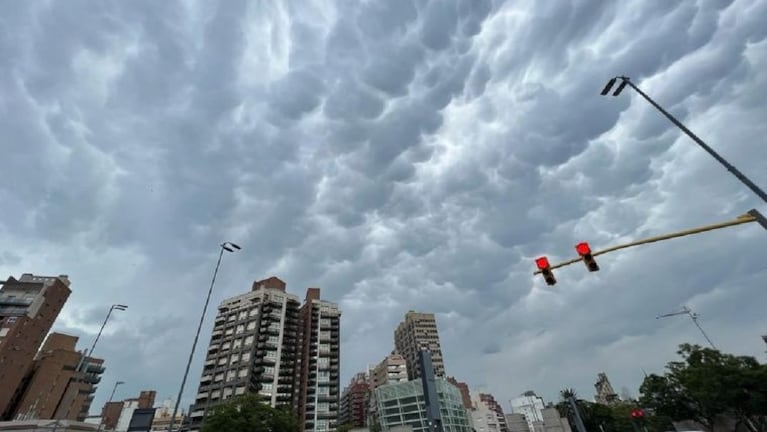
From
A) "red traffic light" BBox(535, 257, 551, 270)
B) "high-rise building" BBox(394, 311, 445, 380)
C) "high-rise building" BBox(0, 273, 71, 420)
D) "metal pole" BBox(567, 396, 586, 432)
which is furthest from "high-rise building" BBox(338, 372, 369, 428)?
"red traffic light" BBox(535, 257, 551, 270)

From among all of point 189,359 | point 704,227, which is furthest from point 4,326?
point 704,227

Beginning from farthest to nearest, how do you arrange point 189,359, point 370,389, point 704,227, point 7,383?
point 370,389, point 7,383, point 189,359, point 704,227

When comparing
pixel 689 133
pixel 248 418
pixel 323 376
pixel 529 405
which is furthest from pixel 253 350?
pixel 529 405

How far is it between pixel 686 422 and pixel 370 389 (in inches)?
3737

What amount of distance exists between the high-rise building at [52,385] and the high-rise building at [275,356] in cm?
2252

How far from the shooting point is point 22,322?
58906 mm

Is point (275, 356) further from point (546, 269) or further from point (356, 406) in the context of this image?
point (546, 269)

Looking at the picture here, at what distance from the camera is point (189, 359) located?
2244 cm

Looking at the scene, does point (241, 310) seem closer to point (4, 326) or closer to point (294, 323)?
point (294, 323)

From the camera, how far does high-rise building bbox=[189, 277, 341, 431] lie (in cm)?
7456

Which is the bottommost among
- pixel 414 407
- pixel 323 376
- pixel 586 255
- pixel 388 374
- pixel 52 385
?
pixel 586 255

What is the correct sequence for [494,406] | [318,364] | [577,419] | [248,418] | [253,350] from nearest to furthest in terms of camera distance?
[577,419]
[248,418]
[253,350]
[318,364]
[494,406]

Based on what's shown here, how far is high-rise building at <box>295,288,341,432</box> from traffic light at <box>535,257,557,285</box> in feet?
268

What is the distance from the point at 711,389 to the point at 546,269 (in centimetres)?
4140
